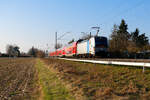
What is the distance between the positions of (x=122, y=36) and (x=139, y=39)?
336 inches

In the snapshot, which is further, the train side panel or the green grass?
the train side panel

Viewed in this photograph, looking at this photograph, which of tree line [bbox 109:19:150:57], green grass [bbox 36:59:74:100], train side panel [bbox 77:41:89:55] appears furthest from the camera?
tree line [bbox 109:19:150:57]

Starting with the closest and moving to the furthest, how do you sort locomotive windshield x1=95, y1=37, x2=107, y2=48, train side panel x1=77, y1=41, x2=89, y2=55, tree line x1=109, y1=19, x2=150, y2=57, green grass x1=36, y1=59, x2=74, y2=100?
green grass x1=36, y1=59, x2=74, y2=100 → locomotive windshield x1=95, y1=37, x2=107, y2=48 → train side panel x1=77, y1=41, x2=89, y2=55 → tree line x1=109, y1=19, x2=150, y2=57

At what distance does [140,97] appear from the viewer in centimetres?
634

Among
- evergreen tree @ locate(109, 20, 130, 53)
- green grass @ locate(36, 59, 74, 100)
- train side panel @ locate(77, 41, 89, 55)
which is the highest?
evergreen tree @ locate(109, 20, 130, 53)

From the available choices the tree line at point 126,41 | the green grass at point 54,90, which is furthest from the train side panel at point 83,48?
the green grass at point 54,90

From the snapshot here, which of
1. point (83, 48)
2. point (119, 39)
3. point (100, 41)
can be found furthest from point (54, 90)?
point (119, 39)

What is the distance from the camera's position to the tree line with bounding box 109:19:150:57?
50812 millimetres

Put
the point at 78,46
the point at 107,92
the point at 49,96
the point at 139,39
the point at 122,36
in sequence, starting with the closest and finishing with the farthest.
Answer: the point at 107,92 < the point at 49,96 < the point at 78,46 < the point at 122,36 < the point at 139,39

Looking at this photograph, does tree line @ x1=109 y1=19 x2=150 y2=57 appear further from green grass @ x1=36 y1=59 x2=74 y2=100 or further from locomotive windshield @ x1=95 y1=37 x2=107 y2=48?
green grass @ x1=36 y1=59 x2=74 y2=100

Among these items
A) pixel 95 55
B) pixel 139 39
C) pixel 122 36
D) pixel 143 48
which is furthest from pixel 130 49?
pixel 95 55

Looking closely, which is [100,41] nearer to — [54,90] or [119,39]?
[54,90]

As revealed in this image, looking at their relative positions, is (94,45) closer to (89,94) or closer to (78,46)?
(78,46)

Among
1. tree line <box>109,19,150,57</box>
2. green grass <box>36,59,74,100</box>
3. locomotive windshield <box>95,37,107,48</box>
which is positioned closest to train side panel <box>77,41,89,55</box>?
locomotive windshield <box>95,37,107,48</box>
